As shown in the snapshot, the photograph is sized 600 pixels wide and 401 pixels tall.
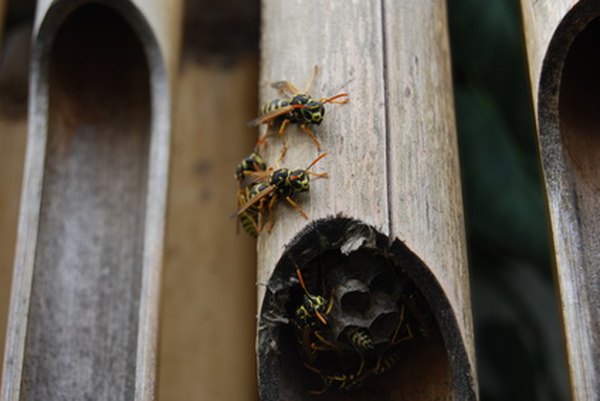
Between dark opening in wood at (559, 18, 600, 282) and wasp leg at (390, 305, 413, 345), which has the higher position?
dark opening in wood at (559, 18, 600, 282)

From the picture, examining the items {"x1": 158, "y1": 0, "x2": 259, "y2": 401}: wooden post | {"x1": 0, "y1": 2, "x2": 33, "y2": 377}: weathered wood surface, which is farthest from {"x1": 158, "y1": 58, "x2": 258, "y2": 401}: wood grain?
{"x1": 0, "y1": 2, "x2": 33, "y2": 377}: weathered wood surface

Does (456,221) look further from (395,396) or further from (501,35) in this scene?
(501,35)

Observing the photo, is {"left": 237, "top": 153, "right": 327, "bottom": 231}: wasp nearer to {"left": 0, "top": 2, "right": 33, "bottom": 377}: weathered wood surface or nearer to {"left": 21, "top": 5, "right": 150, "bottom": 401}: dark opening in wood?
{"left": 21, "top": 5, "right": 150, "bottom": 401}: dark opening in wood

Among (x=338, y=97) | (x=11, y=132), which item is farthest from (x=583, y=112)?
(x=11, y=132)

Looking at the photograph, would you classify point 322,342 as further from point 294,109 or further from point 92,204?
point 92,204

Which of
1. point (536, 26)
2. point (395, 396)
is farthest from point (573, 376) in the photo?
point (536, 26)

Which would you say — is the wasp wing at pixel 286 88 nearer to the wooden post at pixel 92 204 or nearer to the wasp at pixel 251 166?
the wasp at pixel 251 166
